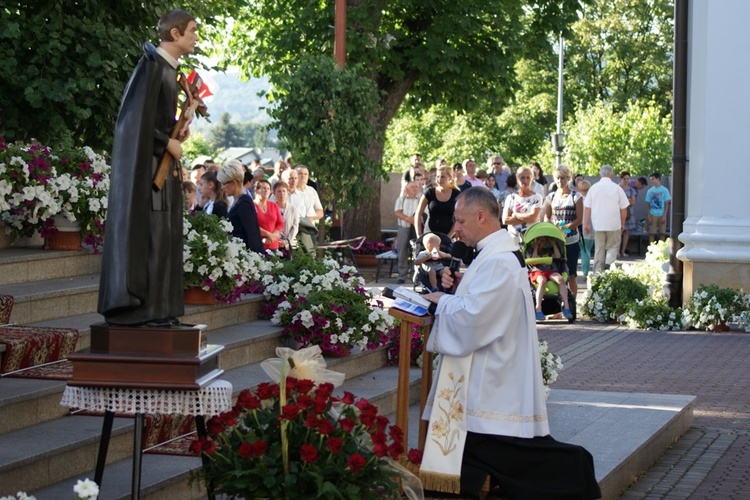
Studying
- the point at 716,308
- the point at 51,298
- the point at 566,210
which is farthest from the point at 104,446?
the point at 566,210

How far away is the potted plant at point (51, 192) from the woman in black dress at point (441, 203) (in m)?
8.44

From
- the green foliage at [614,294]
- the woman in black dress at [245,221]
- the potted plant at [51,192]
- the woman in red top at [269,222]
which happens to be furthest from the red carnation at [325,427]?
the green foliage at [614,294]

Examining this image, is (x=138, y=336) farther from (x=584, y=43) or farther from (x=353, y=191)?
(x=584, y=43)

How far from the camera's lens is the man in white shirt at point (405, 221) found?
69.1 ft

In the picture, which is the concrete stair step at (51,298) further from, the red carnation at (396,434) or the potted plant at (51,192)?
the red carnation at (396,434)

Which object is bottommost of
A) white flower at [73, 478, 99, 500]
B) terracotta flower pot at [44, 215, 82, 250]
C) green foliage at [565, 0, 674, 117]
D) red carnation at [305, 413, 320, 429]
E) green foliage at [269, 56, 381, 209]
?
white flower at [73, 478, 99, 500]

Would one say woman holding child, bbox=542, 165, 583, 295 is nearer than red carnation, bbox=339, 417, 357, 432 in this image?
No

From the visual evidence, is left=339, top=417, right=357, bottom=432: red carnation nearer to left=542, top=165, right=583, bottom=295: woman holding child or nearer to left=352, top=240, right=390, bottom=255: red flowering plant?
left=542, top=165, right=583, bottom=295: woman holding child

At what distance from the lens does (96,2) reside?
11023mm

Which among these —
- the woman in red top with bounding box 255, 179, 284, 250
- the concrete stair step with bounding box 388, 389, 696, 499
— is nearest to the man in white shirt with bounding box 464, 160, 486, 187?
the woman in red top with bounding box 255, 179, 284, 250

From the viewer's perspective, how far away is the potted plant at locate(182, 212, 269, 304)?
362 inches

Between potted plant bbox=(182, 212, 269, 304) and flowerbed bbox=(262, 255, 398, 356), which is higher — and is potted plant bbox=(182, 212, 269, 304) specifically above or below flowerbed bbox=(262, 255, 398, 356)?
above

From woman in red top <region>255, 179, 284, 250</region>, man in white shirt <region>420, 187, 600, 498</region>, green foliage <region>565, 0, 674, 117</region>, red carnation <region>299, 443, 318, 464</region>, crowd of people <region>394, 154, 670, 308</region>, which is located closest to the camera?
red carnation <region>299, 443, 318, 464</region>

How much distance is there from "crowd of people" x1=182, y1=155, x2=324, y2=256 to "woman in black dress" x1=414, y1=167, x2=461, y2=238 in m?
1.63
